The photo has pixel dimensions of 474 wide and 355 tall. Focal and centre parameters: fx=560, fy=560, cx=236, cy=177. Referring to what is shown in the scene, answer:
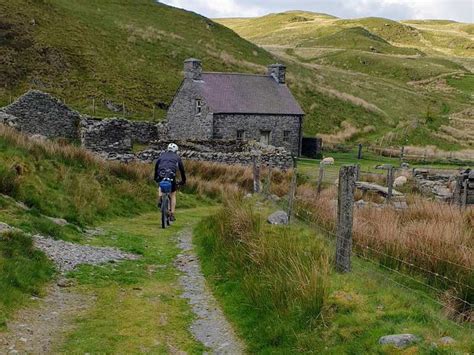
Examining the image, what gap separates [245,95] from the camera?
45531 millimetres

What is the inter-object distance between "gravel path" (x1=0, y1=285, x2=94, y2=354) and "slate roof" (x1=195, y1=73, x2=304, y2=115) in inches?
1376

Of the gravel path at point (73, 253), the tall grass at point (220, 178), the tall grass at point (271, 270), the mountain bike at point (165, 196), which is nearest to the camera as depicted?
the tall grass at point (271, 270)

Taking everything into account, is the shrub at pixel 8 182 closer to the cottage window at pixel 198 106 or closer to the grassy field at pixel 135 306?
the grassy field at pixel 135 306

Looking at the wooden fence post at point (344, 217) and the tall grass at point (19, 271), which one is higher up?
the wooden fence post at point (344, 217)

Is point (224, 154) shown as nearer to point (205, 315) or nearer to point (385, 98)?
point (205, 315)

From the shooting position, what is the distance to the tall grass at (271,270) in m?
7.41

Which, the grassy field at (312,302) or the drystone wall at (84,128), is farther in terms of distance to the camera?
the drystone wall at (84,128)

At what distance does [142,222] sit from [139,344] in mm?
9810

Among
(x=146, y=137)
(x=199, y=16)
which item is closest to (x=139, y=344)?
(x=146, y=137)

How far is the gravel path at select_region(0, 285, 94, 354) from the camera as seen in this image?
6.86 meters

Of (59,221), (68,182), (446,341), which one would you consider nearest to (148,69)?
(68,182)

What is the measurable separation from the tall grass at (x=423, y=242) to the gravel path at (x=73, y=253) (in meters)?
4.69

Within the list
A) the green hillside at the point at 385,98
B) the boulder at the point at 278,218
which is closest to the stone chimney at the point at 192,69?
the green hillside at the point at 385,98

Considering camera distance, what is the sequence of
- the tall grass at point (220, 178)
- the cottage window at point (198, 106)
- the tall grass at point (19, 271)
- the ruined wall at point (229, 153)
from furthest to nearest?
the cottage window at point (198, 106) < the ruined wall at point (229, 153) < the tall grass at point (220, 178) < the tall grass at point (19, 271)
